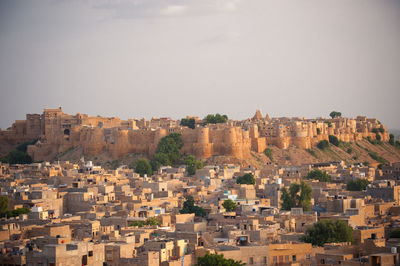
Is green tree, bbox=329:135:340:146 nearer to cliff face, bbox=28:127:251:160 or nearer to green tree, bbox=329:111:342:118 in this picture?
cliff face, bbox=28:127:251:160

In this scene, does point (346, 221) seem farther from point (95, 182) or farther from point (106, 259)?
point (95, 182)

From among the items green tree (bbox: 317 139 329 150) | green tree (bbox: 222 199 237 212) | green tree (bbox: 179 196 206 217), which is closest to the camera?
green tree (bbox: 179 196 206 217)

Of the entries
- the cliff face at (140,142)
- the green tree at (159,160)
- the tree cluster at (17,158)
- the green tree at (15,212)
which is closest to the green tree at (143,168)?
the green tree at (159,160)

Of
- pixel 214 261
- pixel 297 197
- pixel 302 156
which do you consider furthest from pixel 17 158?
pixel 214 261

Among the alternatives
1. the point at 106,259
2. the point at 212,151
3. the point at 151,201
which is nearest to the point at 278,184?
the point at 151,201

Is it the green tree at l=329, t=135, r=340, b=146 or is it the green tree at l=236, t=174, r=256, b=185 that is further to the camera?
the green tree at l=329, t=135, r=340, b=146

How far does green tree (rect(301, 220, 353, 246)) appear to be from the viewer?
2852 centimetres

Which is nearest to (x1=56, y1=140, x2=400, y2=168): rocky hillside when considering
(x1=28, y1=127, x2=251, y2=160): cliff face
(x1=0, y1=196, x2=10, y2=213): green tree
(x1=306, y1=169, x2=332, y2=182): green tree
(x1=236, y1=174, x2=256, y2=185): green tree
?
(x1=28, y1=127, x2=251, y2=160): cliff face

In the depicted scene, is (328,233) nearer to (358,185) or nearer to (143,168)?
(358,185)

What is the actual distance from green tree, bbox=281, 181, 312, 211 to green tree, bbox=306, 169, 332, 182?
986 centimetres

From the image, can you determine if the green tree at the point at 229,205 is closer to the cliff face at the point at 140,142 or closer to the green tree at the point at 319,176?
the green tree at the point at 319,176

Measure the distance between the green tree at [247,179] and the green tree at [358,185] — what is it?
17.5 ft

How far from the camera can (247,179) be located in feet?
157

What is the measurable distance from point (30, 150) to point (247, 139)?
65.2 feet
